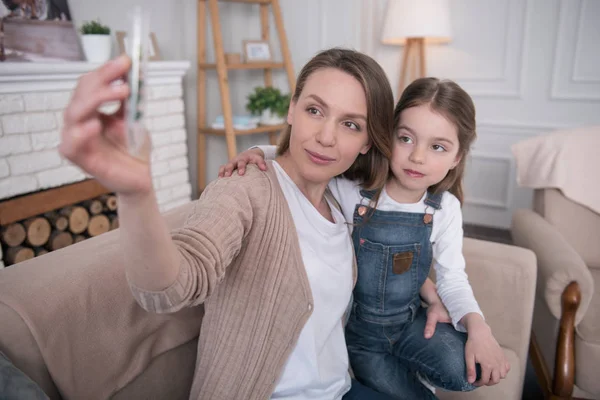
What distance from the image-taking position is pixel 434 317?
113cm

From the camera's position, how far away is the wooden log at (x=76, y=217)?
86.4 inches

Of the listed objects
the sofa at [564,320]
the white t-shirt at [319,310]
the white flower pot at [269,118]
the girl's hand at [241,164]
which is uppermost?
the girl's hand at [241,164]

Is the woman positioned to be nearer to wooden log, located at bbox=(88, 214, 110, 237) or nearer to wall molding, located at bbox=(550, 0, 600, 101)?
wooden log, located at bbox=(88, 214, 110, 237)

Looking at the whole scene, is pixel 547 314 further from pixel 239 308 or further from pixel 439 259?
pixel 239 308

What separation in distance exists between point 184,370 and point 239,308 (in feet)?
0.96

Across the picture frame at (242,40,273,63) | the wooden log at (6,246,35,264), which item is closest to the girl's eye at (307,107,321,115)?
the wooden log at (6,246,35,264)

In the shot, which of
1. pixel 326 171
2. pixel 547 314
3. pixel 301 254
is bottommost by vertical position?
pixel 547 314

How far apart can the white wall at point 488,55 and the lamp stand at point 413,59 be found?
129 mm

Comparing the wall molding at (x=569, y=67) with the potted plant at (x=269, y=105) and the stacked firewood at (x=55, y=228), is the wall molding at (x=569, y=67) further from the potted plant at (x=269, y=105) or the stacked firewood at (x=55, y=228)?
the stacked firewood at (x=55, y=228)

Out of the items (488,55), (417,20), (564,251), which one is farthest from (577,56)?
(564,251)

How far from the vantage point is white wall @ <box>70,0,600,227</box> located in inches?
114

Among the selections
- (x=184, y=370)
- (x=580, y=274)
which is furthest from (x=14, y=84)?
(x=580, y=274)

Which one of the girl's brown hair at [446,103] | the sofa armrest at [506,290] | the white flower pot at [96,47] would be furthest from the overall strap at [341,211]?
the white flower pot at [96,47]

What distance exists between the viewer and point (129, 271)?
1.86 ft
